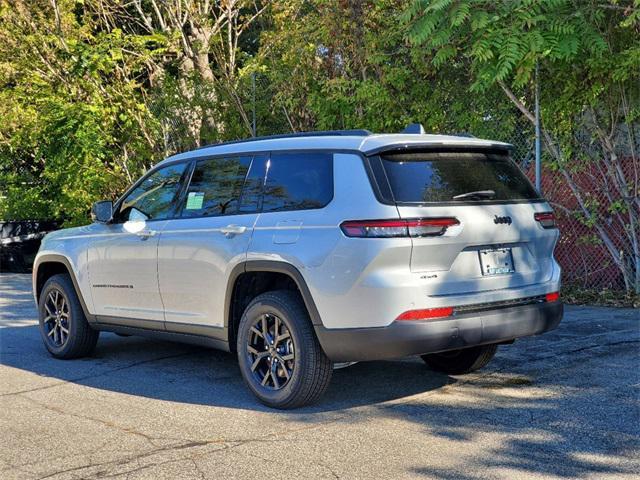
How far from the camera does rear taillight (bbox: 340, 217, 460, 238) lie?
5.18 meters

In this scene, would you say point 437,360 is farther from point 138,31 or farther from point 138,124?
point 138,31

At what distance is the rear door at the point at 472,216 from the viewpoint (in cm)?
529

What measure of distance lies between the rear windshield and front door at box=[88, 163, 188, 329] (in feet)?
7.29

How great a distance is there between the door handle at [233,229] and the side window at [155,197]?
890mm

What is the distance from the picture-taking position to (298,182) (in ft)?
19.3

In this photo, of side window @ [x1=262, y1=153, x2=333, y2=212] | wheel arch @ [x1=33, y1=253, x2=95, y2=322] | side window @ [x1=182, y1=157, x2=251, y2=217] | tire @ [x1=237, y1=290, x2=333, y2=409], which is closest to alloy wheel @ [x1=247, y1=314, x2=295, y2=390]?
tire @ [x1=237, y1=290, x2=333, y2=409]

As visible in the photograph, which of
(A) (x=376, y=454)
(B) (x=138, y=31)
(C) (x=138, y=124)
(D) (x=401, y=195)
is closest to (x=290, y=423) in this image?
(A) (x=376, y=454)

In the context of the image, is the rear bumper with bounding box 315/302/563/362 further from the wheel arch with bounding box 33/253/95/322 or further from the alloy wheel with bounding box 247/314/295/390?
the wheel arch with bounding box 33/253/95/322

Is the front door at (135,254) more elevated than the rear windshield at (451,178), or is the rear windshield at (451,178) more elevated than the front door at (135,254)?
the rear windshield at (451,178)

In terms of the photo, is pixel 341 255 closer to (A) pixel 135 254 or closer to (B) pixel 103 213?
(A) pixel 135 254

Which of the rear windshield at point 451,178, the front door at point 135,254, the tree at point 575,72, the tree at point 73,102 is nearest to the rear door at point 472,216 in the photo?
the rear windshield at point 451,178

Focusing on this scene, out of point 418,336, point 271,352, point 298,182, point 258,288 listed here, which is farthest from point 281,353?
point 298,182

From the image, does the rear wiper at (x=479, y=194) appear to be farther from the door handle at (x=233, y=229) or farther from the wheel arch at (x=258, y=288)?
the door handle at (x=233, y=229)

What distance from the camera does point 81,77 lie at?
16.4 m
